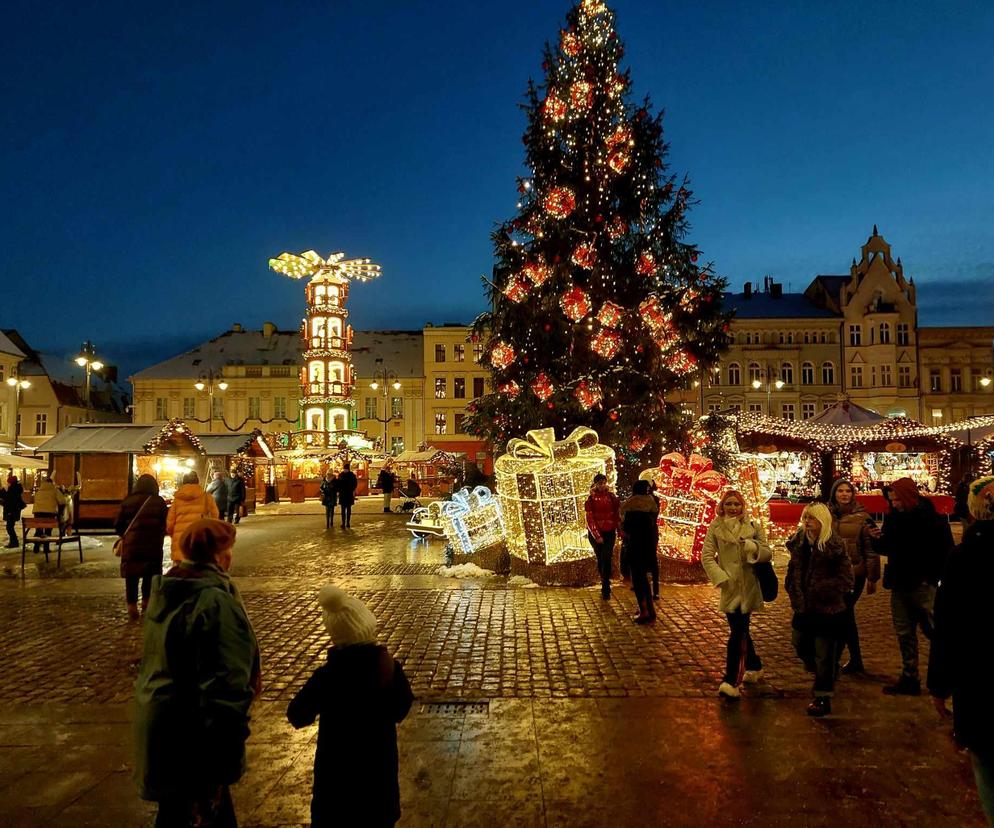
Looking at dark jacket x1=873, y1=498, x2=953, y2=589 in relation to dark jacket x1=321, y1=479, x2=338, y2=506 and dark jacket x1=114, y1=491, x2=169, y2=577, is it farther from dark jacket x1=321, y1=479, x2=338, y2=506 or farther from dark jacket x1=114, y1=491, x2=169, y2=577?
dark jacket x1=321, y1=479, x2=338, y2=506

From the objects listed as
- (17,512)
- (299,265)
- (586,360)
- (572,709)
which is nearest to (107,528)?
(17,512)

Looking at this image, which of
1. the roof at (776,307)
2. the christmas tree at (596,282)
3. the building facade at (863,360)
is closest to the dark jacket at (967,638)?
the christmas tree at (596,282)

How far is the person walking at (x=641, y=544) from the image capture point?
8742 millimetres

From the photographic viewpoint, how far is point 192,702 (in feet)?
10.4

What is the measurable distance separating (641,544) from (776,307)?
52.4 metres

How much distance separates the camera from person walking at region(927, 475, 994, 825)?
310cm

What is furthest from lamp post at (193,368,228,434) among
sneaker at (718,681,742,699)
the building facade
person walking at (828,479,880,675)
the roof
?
sneaker at (718,681,742,699)

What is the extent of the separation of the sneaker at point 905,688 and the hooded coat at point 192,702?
17.0 ft

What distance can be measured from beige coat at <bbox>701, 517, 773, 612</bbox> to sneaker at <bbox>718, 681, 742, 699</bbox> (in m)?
0.57

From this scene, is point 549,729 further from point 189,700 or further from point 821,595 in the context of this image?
point 189,700

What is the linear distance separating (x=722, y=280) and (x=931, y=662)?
14.8 meters

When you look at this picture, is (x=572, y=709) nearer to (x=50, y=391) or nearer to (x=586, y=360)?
(x=586, y=360)

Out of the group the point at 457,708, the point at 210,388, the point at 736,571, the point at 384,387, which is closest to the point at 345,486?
the point at 457,708

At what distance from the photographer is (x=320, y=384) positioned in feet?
149
